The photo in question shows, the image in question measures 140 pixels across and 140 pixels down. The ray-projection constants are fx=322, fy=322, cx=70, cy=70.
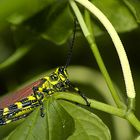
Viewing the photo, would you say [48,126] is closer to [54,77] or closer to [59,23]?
[54,77]

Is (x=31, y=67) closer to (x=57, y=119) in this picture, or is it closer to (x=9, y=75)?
(x=9, y=75)

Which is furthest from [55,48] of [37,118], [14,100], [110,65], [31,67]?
[37,118]

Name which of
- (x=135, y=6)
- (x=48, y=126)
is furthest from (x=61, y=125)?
(x=135, y=6)

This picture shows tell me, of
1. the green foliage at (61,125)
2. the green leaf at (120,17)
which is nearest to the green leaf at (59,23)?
the green leaf at (120,17)

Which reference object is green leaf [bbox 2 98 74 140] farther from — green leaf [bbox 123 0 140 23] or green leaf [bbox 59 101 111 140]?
green leaf [bbox 123 0 140 23]

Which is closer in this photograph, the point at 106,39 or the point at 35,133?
the point at 35,133

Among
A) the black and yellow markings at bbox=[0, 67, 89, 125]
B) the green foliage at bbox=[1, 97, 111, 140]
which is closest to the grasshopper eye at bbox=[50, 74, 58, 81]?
the black and yellow markings at bbox=[0, 67, 89, 125]
